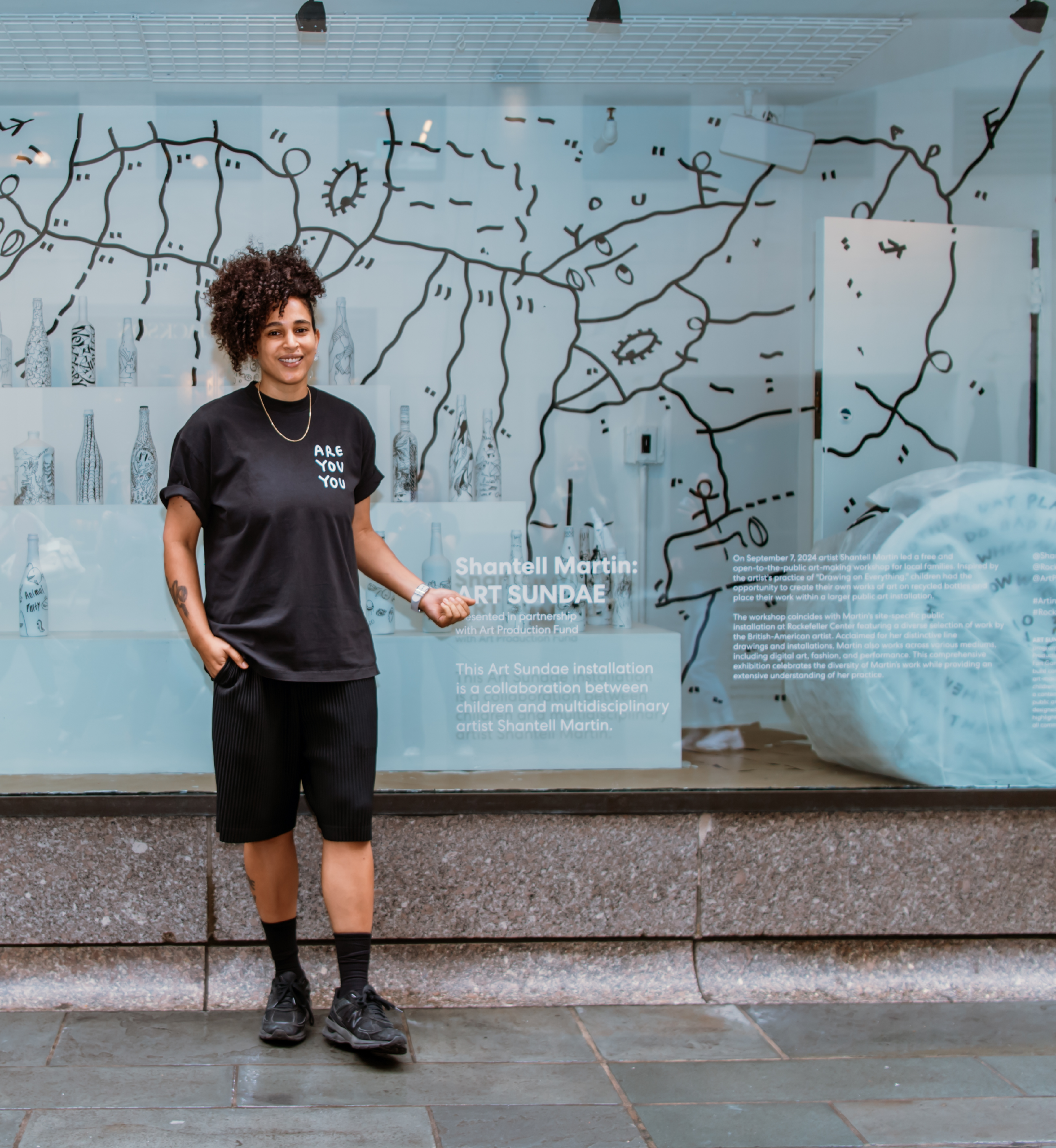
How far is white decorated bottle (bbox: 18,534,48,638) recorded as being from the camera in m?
3.49

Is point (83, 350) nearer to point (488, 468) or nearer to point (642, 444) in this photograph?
point (488, 468)

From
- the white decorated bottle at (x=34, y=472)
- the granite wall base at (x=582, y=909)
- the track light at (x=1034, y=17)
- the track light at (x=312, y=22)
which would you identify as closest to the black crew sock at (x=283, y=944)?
the granite wall base at (x=582, y=909)

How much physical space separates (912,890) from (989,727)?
57cm

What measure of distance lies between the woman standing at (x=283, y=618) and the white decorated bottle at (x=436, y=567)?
2.27 feet

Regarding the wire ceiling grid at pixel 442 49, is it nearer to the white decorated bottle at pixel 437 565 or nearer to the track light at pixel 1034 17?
the track light at pixel 1034 17

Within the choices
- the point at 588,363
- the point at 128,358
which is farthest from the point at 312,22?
the point at 588,363

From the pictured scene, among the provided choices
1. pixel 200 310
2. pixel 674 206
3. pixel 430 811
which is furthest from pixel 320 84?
pixel 430 811

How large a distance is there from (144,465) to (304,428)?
3.57 ft

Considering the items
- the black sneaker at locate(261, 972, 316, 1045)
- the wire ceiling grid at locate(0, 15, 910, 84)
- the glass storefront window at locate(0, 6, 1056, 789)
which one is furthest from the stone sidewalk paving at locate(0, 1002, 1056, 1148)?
the wire ceiling grid at locate(0, 15, 910, 84)

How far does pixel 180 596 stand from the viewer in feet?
8.59

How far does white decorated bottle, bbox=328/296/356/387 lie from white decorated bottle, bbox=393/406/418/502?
0.67ft

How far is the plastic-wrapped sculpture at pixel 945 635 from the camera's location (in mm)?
3441

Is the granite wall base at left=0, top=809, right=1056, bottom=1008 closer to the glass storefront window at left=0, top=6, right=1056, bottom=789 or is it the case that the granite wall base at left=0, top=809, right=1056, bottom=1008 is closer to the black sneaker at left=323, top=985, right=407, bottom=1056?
the glass storefront window at left=0, top=6, right=1056, bottom=789

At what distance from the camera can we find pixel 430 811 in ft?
10.8
